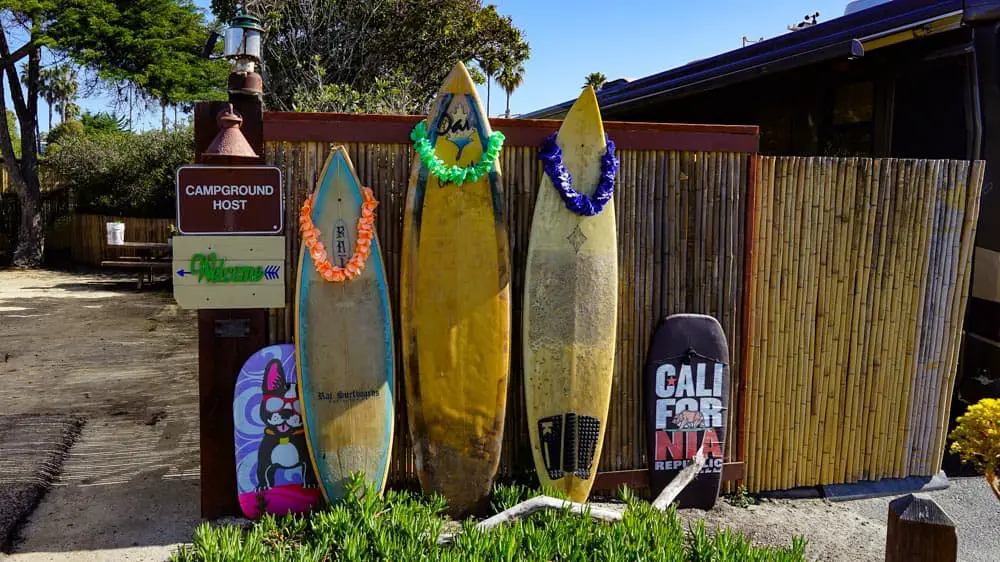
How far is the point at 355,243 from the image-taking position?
145 inches

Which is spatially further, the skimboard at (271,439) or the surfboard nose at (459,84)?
the surfboard nose at (459,84)

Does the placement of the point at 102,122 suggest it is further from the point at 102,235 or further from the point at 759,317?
the point at 759,317

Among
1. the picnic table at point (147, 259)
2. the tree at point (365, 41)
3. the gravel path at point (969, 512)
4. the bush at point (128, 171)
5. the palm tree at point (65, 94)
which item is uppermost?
the palm tree at point (65, 94)

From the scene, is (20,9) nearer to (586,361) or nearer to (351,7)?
(351,7)

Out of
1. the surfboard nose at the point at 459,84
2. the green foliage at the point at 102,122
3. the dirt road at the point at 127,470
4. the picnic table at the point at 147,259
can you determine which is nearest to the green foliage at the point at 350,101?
the dirt road at the point at 127,470

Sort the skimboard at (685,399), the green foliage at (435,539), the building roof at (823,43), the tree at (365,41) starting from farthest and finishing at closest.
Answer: the tree at (365,41), the building roof at (823,43), the skimboard at (685,399), the green foliage at (435,539)

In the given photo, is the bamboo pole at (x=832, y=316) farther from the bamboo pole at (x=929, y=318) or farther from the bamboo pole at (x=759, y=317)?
the bamboo pole at (x=929, y=318)

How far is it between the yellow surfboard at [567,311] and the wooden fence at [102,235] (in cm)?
1414

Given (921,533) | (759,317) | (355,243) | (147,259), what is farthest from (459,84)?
(147,259)

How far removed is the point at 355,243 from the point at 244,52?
1.14m

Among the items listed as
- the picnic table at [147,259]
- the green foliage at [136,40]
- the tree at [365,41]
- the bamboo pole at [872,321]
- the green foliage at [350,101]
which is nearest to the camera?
the bamboo pole at [872,321]

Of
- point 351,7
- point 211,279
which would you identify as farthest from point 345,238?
point 351,7

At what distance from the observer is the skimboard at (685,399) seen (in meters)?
4.06

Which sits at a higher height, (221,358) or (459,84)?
(459,84)
